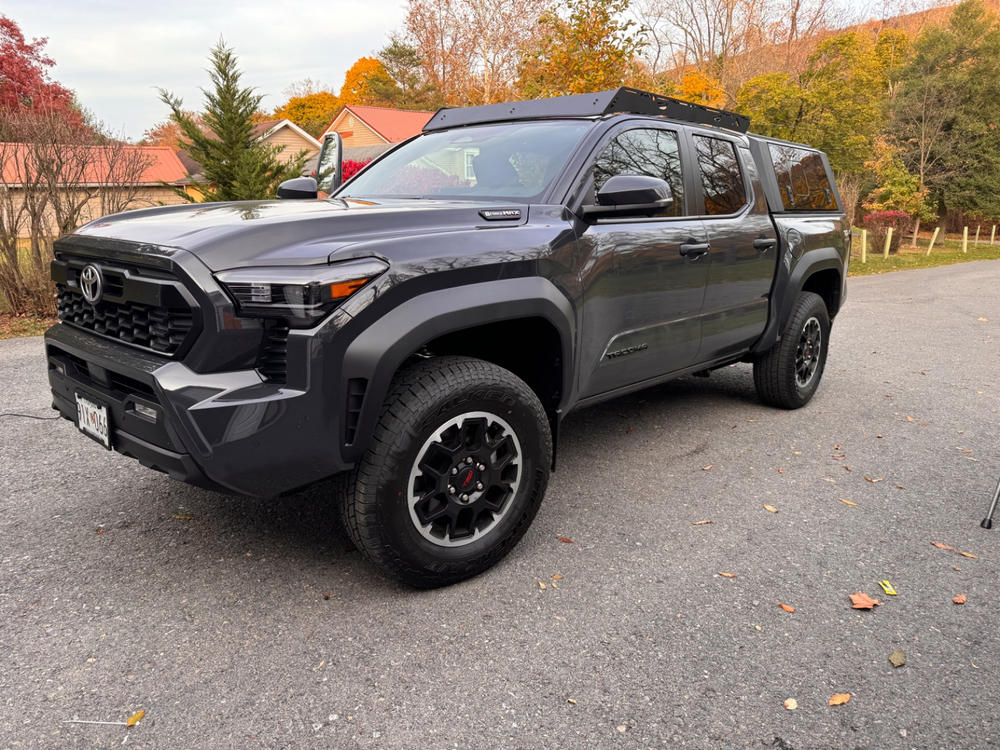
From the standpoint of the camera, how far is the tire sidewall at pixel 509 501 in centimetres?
251

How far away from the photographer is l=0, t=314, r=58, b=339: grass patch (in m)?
8.15

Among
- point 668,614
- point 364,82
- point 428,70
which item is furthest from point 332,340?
point 364,82

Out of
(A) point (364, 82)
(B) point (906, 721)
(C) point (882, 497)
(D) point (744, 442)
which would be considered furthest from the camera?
(A) point (364, 82)

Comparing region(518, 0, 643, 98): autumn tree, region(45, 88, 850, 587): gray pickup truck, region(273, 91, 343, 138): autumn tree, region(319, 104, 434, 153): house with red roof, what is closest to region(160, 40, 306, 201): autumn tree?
region(518, 0, 643, 98): autumn tree

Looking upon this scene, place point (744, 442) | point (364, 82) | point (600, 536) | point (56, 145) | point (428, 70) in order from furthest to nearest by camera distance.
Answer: point (364, 82) < point (428, 70) < point (56, 145) < point (744, 442) < point (600, 536)

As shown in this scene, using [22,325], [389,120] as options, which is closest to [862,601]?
[22,325]

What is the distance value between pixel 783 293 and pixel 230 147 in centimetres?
1076

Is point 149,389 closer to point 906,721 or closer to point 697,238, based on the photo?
point 906,721

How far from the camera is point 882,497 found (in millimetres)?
3781

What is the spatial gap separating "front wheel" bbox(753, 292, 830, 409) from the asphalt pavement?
82cm

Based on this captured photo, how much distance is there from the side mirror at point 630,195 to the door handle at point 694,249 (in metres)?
0.61

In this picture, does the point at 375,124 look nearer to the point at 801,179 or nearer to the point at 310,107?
the point at 310,107

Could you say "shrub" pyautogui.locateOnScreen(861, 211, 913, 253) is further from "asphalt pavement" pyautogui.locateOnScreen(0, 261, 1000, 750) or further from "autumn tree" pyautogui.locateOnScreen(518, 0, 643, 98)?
"asphalt pavement" pyautogui.locateOnScreen(0, 261, 1000, 750)

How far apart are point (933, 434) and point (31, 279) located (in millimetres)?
9682
